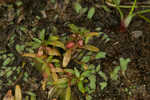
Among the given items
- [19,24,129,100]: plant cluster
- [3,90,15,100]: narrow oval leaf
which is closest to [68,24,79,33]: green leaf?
[19,24,129,100]: plant cluster

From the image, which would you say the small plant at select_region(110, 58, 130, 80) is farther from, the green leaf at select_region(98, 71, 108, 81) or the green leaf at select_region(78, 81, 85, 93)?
the green leaf at select_region(78, 81, 85, 93)

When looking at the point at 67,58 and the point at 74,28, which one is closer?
the point at 67,58

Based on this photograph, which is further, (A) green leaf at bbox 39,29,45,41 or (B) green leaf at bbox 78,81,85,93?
(A) green leaf at bbox 39,29,45,41

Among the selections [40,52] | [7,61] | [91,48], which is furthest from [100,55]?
[7,61]

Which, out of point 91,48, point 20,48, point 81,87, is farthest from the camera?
point 20,48

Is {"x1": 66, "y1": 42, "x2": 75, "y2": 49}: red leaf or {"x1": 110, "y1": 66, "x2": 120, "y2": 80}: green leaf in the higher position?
{"x1": 66, "y1": 42, "x2": 75, "y2": 49}: red leaf

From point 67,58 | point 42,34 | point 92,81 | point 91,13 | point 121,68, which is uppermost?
point 91,13

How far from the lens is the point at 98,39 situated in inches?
66.4

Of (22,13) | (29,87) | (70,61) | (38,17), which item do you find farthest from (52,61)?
(22,13)

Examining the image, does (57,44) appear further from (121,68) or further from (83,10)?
(121,68)

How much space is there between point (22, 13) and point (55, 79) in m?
0.80

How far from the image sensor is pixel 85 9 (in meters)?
1.77

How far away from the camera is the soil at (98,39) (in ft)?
5.01

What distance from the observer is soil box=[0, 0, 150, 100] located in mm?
1528
